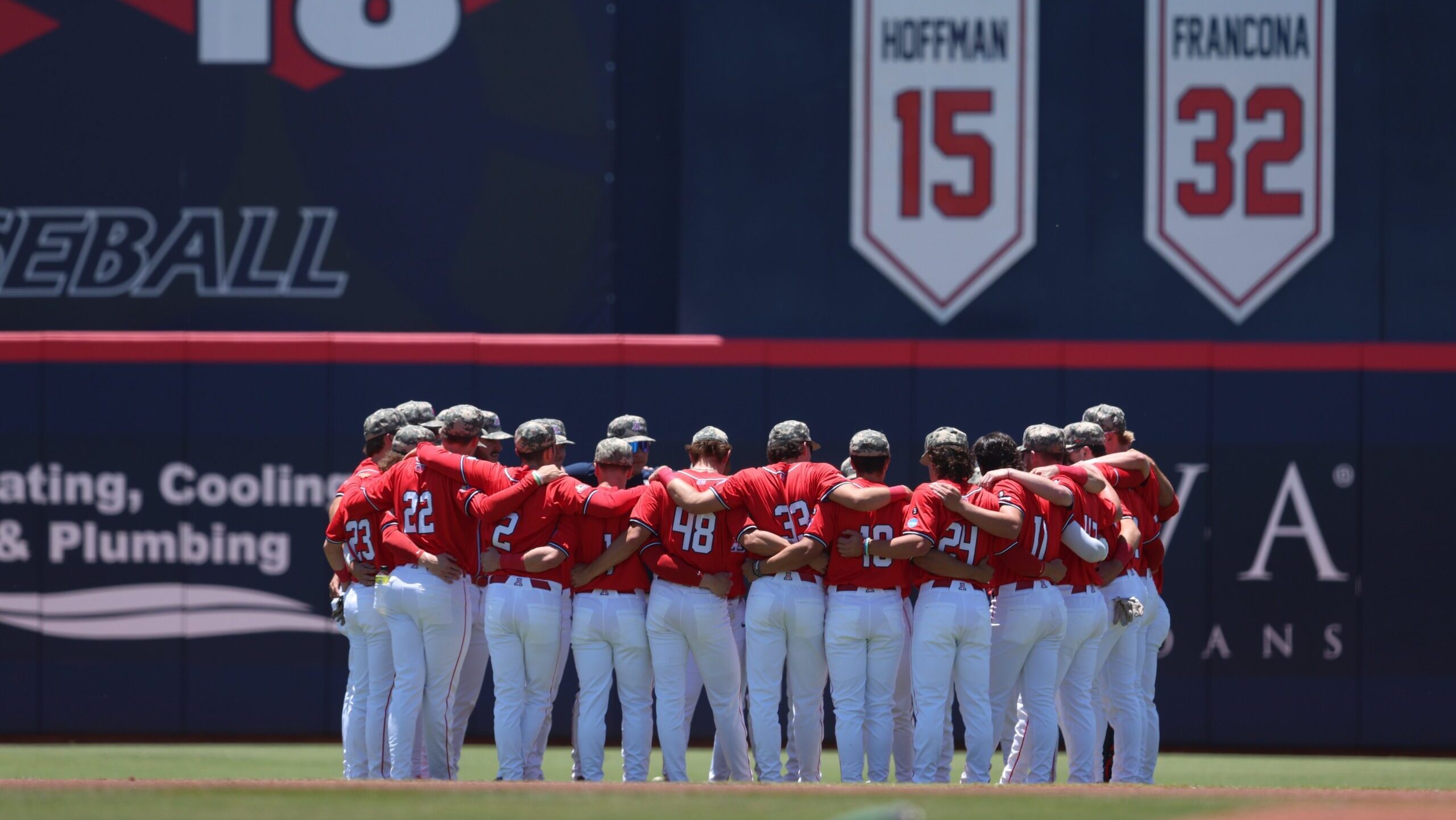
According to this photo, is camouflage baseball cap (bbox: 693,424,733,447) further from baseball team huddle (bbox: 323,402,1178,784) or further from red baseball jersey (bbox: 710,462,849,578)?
red baseball jersey (bbox: 710,462,849,578)

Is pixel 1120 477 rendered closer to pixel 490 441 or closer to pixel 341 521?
pixel 490 441

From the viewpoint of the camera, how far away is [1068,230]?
35.6 feet

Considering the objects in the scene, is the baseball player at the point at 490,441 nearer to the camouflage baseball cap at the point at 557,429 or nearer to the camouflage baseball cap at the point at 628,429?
the camouflage baseball cap at the point at 557,429

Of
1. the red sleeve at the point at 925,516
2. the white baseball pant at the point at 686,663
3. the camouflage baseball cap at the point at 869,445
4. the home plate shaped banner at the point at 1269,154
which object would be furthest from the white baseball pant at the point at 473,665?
the home plate shaped banner at the point at 1269,154

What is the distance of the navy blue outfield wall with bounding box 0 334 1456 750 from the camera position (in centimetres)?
1039

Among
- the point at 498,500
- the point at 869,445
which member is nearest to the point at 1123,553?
the point at 869,445

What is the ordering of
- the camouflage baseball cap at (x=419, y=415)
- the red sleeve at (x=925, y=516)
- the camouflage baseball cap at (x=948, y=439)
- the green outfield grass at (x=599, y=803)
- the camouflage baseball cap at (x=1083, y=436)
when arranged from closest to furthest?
the green outfield grass at (x=599, y=803)
the red sleeve at (x=925, y=516)
the camouflage baseball cap at (x=948, y=439)
the camouflage baseball cap at (x=1083, y=436)
the camouflage baseball cap at (x=419, y=415)

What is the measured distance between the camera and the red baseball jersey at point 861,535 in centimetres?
712

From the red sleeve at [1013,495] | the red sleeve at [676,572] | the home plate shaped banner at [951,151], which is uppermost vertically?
the home plate shaped banner at [951,151]

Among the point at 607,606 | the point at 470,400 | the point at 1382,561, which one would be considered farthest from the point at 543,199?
the point at 1382,561

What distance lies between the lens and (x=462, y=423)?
7430 millimetres

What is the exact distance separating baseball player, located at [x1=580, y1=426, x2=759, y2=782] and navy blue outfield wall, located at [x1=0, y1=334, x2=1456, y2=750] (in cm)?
314

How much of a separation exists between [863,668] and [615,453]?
153 cm

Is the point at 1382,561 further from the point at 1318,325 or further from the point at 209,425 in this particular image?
the point at 209,425
